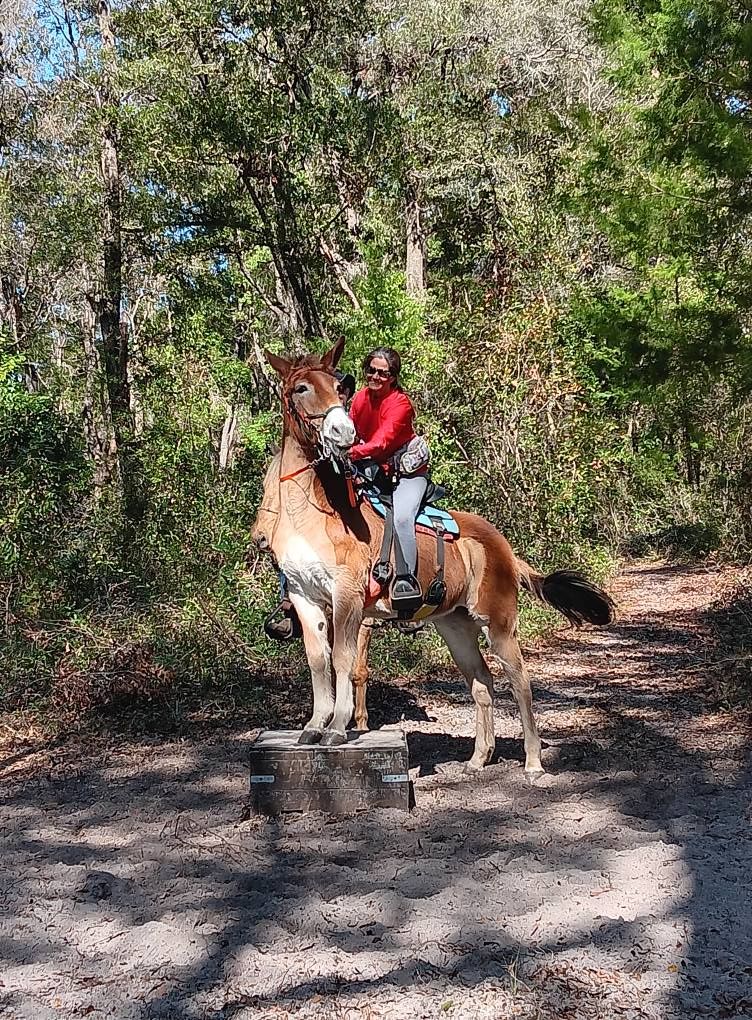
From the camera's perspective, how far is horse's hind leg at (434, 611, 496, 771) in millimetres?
6637

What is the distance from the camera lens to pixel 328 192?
50.0ft

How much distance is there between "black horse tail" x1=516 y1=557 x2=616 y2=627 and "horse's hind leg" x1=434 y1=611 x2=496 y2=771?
0.53 m

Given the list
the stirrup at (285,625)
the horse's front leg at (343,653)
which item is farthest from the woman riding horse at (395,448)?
the stirrup at (285,625)

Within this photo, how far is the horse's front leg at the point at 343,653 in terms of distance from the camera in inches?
218

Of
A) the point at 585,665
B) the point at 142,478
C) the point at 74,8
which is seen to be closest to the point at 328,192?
the point at 74,8

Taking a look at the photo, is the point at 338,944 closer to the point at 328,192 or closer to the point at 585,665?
the point at 585,665

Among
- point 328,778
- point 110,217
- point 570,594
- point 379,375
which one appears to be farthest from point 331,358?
point 110,217

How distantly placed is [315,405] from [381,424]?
2.81 ft

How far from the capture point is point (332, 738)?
5.62 meters

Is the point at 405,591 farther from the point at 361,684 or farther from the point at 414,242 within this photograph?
the point at 414,242

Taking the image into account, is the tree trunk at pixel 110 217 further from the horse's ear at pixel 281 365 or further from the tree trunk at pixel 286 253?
the horse's ear at pixel 281 365

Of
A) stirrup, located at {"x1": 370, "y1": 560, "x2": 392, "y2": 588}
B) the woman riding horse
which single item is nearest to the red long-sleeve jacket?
the woman riding horse

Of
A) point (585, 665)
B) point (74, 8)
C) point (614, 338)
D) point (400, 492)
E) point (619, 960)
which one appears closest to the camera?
point (619, 960)

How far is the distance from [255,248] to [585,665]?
891cm
